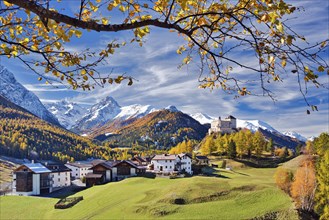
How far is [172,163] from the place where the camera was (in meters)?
95.4

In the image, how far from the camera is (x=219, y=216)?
41.6 m

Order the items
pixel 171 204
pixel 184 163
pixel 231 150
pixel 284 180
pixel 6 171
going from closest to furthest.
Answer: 1. pixel 171 204
2. pixel 284 180
3. pixel 184 163
4. pixel 231 150
5. pixel 6 171

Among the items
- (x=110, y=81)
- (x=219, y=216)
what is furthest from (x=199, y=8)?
(x=219, y=216)

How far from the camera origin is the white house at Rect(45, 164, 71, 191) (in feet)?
278

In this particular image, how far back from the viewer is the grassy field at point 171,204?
4328 centimetres

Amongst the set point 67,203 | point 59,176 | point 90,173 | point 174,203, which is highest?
point 90,173

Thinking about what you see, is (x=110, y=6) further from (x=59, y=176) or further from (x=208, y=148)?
(x=208, y=148)

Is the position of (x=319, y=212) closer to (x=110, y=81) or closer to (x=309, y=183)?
(x=309, y=183)

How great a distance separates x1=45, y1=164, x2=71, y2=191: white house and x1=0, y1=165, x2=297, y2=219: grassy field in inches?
911

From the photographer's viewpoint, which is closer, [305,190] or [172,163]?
[305,190]

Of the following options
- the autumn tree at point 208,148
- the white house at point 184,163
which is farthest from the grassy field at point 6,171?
the autumn tree at point 208,148

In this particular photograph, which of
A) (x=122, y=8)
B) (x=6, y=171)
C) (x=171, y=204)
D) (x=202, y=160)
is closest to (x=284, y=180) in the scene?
(x=171, y=204)

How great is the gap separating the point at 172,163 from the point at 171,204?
4865cm

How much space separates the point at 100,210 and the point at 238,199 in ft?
64.5
